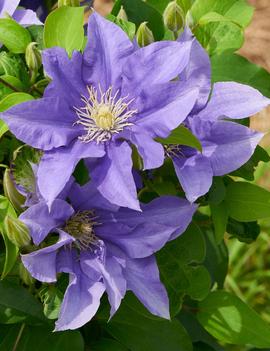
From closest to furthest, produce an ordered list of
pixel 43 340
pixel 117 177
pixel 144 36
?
1. pixel 117 177
2. pixel 144 36
3. pixel 43 340

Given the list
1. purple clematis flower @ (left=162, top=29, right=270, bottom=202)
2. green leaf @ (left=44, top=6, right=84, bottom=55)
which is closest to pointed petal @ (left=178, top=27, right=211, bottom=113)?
purple clematis flower @ (left=162, top=29, right=270, bottom=202)

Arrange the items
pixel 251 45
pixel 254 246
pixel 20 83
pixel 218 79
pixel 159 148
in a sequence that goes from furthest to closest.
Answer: pixel 251 45, pixel 254 246, pixel 218 79, pixel 20 83, pixel 159 148

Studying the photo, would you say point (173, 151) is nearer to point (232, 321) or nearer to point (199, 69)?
point (199, 69)

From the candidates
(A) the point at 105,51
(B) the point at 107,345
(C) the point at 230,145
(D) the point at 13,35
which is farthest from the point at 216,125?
(B) the point at 107,345

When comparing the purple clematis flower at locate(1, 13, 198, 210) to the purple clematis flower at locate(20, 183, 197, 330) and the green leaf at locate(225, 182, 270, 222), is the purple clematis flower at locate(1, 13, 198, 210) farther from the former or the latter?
the green leaf at locate(225, 182, 270, 222)

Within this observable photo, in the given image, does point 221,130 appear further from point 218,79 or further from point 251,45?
point 251,45

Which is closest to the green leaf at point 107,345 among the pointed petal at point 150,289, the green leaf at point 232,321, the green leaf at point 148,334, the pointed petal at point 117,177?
the green leaf at point 148,334

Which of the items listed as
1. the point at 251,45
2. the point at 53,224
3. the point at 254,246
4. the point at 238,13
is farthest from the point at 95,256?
the point at 251,45
